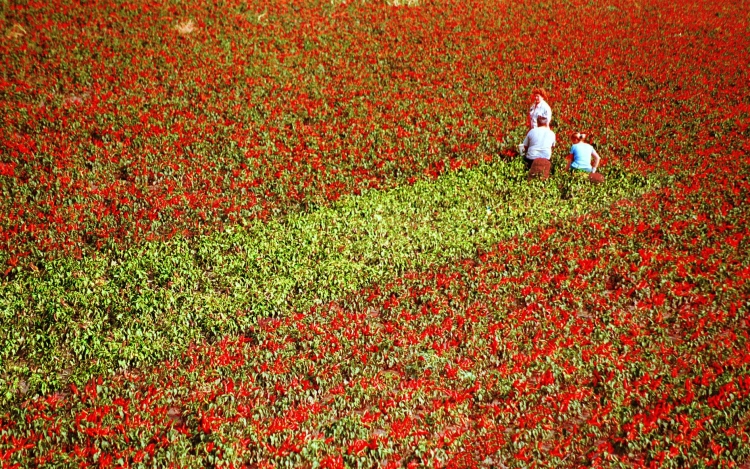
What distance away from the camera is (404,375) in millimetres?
7684

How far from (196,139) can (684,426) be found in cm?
1212

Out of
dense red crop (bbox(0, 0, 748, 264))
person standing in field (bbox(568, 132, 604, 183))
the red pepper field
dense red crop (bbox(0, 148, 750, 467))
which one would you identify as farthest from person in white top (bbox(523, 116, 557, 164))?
dense red crop (bbox(0, 148, 750, 467))

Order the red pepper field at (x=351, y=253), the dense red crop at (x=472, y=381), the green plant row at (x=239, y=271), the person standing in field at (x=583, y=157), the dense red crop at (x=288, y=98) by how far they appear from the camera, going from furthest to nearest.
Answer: the person standing in field at (x=583, y=157) → the dense red crop at (x=288, y=98) → the green plant row at (x=239, y=271) → the red pepper field at (x=351, y=253) → the dense red crop at (x=472, y=381)

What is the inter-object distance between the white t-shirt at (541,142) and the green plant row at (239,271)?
67cm

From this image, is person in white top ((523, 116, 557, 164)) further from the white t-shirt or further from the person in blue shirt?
the person in blue shirt

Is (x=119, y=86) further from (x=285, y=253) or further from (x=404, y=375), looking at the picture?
(x=404, y=375)

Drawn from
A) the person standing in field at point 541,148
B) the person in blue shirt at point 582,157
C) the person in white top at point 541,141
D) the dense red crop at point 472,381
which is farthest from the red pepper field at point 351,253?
the person in white top at point 541,141

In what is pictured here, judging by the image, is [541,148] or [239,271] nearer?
[239,271]

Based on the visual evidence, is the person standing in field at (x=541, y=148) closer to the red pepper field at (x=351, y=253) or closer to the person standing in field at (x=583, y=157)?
the red pepper field at (x=351, y=253)

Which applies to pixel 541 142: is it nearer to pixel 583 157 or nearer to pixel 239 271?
pixel 583 157

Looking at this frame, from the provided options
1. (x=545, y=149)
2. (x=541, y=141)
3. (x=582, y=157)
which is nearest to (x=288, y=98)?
(x=541, y=141)

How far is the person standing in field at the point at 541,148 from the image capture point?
1304 centimetres

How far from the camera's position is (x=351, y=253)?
10320 millimetres

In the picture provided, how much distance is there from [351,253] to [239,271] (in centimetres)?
210
